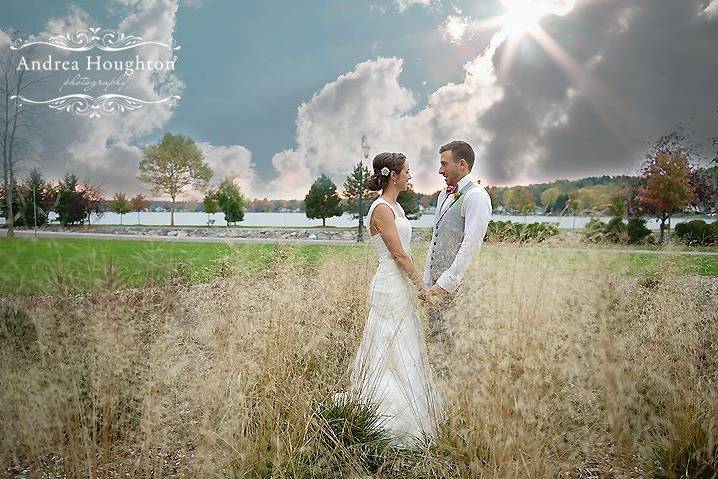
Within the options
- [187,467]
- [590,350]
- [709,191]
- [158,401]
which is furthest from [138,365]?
[709,191]

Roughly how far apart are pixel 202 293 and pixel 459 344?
4.65 metres

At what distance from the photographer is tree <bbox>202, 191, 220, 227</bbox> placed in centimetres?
3581

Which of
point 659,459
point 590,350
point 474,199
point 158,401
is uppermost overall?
point 474,199

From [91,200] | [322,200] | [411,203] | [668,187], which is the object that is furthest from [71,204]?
[668,187]

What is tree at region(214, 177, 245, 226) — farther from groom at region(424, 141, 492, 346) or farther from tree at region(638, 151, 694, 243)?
groom at region(424, 141, 492, 346)

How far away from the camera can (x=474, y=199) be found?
13.3 feet

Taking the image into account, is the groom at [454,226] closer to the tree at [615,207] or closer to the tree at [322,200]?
the tree at [615,207]

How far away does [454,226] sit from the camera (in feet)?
13.9

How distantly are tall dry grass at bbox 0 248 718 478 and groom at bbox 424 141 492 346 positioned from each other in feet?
0.57

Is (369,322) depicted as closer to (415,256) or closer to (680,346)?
(680,346)

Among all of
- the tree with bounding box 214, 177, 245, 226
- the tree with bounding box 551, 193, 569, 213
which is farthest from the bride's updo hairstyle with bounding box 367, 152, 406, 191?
the tree with bounding box 214, 177, 245, 226

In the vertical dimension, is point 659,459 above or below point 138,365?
below

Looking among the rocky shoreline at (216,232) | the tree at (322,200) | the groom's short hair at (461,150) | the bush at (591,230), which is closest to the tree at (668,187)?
the rocky shoreline at (216,232)

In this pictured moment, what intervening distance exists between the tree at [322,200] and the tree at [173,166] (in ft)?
19.9
